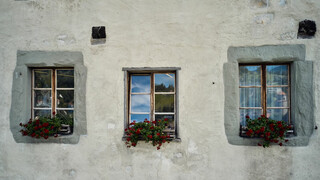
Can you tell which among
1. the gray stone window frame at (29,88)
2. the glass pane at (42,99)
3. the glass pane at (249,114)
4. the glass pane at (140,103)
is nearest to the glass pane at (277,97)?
the glass pane at (249,114)

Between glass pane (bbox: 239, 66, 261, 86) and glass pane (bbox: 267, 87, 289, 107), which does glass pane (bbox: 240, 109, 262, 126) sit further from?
glass pane (bbox: 239, 66, 261, 86)

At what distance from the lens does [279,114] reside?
3260 mm

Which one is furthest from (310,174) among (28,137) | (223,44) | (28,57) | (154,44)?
(28,57)

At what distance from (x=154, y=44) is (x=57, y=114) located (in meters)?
2.08

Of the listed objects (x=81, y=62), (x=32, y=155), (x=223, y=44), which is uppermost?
(x=223, y=44)

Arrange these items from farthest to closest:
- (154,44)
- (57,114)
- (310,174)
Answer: (57,114), (154,44), (310,174)

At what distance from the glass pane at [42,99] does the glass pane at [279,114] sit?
3782mm

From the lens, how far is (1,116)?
11.3ft

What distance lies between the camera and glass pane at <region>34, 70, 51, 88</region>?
3578 millimetres

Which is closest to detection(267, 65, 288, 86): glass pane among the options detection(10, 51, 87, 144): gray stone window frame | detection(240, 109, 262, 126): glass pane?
detection(240, 109, 262, 126): glass pane

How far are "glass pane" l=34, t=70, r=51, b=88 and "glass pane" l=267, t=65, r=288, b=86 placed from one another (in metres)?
3.77

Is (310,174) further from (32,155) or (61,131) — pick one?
(32,155)

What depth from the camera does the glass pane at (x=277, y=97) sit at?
3264 mm

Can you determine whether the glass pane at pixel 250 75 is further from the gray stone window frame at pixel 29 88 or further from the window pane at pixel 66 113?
the window pane at pixel 66 113
